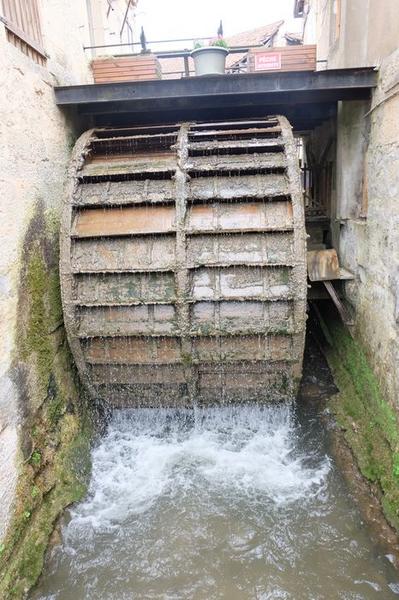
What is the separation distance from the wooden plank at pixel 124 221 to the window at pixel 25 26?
146 centimetres

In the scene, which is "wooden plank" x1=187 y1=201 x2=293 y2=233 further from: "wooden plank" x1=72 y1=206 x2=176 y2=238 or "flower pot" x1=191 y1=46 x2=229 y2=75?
"flower pot" x1=191 y1=46 x2=229 y2=75

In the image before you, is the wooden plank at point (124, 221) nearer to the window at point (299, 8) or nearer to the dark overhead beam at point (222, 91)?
the dark overhead beam at point (222, 91)

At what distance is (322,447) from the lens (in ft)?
14.5

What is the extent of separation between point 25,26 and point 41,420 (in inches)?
134

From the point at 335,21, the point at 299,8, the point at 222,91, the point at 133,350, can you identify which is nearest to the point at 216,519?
the point at 133,350

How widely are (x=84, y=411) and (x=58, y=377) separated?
64 centimetres

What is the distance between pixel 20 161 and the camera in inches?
140

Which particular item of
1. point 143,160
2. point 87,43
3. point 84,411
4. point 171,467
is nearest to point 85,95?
point 143,160

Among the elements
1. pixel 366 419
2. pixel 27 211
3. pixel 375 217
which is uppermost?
pixel 27 211

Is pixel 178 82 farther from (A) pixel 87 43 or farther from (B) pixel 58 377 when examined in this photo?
(B) pixel 58 377

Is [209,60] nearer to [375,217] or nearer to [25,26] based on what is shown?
[25,26]

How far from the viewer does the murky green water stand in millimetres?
3090

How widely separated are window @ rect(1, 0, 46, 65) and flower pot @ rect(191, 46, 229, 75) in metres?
1.63

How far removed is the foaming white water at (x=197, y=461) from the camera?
12.8 feet
